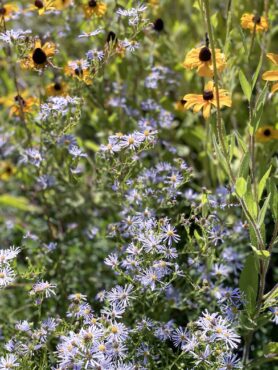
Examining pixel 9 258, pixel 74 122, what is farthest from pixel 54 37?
pixel 9 258

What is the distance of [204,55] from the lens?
A: 1.33m

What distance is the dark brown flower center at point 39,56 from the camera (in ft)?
4.81

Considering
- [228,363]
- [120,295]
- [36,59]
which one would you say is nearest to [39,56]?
[36,59]

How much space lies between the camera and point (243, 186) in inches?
44.0

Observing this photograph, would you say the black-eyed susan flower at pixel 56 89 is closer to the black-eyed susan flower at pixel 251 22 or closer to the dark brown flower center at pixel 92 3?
the dark brown flower center at pixel 92 3

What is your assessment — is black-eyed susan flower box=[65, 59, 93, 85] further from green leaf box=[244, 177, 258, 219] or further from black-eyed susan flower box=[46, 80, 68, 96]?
green leaf box=[244, 177, 258, 219]

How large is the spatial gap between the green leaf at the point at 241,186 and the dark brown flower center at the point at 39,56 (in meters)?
0.63

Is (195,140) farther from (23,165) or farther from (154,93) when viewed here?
(23,165)

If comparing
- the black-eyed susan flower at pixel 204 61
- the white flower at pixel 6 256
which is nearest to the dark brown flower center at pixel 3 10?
the black-eyed susan flower at pixel 204 61

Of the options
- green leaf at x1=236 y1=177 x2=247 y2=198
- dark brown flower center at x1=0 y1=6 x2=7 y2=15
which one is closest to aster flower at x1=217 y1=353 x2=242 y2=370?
green leaf at x1=236 y1=177 x2=247 y2=198

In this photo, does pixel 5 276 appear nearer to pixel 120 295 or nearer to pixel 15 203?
pixel 120 295

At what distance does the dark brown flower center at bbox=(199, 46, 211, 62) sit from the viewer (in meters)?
1.33

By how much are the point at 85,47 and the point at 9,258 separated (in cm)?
145

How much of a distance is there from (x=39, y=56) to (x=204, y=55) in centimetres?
41
